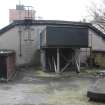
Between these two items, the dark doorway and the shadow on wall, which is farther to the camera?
the shadow on wall

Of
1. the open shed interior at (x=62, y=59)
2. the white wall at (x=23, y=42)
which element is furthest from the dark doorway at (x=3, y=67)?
the white wall at (x=23, y=42)

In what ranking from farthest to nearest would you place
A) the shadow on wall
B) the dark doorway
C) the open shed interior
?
the shadow on wall < the open shed interior < the dark doorway

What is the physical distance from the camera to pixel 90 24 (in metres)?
27.6

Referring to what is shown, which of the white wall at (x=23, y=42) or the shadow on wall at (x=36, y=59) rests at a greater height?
the white wall at (x=23, y=42)

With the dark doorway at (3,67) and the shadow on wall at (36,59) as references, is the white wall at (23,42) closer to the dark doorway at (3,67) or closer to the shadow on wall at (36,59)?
the shadow on wall at (36,59)

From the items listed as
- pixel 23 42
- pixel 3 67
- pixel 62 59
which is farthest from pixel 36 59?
pixel 3 67

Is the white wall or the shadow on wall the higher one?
the white wall

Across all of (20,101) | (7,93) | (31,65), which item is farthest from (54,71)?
Answer: (20,101)

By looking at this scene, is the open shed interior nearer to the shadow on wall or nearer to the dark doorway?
the shadow on wall

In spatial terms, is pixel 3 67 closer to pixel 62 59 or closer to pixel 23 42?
pixel 62 59

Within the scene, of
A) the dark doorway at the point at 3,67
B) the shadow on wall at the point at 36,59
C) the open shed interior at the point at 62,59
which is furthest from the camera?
the shadow on wall at the point at 36,59

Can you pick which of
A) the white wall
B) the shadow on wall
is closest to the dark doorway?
the white wall

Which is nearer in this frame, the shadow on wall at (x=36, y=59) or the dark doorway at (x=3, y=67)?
the dark doorway at (x=3, y=67)

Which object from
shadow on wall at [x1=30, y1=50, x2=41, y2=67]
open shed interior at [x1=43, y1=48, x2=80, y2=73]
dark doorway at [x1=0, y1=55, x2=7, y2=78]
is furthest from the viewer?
shadow on wall at [x1=30, y1=50, x2=41, y2=67]
